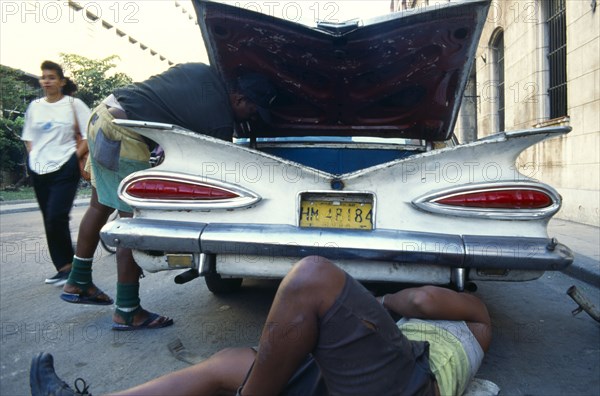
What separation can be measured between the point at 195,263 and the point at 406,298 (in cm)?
127

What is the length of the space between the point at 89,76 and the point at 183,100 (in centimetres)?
2210

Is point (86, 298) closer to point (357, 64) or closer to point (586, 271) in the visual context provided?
point (357, 64)

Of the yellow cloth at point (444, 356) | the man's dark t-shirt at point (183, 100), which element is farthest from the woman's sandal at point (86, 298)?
the yellow cloth at point (444, 356)

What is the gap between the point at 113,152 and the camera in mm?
3242

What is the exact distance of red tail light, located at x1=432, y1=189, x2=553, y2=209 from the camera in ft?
8.43

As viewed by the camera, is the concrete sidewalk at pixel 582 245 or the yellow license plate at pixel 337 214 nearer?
the yellow license plate at pixel 337 214

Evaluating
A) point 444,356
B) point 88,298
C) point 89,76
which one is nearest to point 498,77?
point 88,298

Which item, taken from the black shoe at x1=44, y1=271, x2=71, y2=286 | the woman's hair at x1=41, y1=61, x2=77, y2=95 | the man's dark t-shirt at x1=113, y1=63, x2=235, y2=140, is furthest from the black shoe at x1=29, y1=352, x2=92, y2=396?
the woman's hair at x1=41, y1=61, x2=77, y2=95

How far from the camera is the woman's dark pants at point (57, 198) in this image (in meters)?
4.02

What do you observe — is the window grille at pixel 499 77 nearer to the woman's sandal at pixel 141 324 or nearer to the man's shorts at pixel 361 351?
the woman's sandal at pixel 141 324

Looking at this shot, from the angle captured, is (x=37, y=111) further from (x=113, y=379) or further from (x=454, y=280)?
(x=454, y=280)

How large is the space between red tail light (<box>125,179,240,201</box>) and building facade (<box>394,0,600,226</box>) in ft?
23.6

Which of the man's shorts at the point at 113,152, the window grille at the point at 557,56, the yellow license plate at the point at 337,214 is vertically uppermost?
the window grille at the point at 557,56

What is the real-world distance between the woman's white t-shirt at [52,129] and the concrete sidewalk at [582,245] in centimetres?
491
